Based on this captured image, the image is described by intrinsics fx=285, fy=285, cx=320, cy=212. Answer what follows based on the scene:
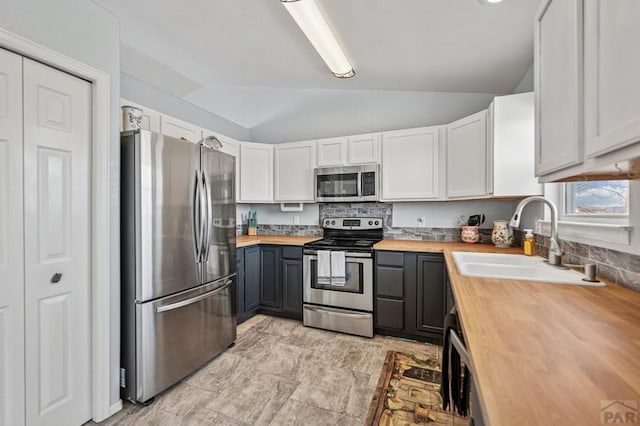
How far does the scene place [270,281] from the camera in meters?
3.31

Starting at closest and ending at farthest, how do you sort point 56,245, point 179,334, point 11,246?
point 11,246, point 56,245, point 179,334

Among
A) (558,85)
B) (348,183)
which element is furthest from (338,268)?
(558,85)

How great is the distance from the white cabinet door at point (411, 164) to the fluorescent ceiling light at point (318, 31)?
38.7 inches

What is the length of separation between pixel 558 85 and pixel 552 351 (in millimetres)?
972

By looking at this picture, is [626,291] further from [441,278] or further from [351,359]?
[351,359]

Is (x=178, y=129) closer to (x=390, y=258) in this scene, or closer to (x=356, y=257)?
(x=356, y=257)

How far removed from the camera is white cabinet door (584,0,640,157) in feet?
2.21

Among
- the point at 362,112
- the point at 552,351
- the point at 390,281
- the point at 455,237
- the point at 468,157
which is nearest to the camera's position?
the point at 552,351

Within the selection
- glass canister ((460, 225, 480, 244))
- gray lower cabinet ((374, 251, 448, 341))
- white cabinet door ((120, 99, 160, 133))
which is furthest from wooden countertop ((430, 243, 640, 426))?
white cabinet door ((120, 99, 160, 133))

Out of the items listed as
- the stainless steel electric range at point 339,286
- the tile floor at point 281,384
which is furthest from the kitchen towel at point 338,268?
the tile floor at point 281,384

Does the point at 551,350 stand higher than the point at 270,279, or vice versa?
the point at 551,350

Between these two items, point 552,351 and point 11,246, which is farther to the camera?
point 11,246

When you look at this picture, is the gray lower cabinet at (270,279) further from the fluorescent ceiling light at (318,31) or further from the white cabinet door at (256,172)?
the fluorescent ceiling light at (318,31)

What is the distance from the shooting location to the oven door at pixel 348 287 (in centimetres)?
285
